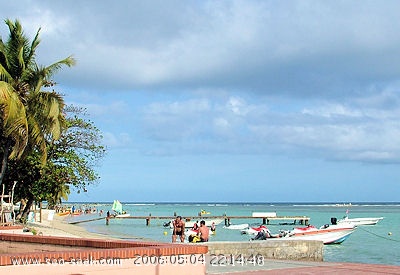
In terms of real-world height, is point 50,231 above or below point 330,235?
above

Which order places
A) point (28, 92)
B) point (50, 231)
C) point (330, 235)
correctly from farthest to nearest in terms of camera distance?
point (330, 235), point (50, 231), point (28, 92)

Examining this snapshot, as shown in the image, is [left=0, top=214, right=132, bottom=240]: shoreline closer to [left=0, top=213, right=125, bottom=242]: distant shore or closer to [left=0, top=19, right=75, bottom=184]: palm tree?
[left=0, top=213, right=125, bottom=242]: distant shore

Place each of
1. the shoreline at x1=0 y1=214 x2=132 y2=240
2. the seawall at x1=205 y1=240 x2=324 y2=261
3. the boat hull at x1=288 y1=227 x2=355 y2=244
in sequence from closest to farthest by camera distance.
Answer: the seawall at x1=205 y1=240 x2=324 y2=261, the shoreline at x1=0 y1=214 x2=132 y2=240, the boat hull at x1=288 y1=227 x2=355 y2=244

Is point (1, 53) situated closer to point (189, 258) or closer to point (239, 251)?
point (239, 251)

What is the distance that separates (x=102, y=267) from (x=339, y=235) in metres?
34.9

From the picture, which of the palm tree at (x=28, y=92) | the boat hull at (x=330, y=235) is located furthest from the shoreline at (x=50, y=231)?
the boat hull at (x=330, y=235)

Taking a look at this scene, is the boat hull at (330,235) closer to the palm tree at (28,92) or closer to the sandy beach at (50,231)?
the sandy beach at (50,231)

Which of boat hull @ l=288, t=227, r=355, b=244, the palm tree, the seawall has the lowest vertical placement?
boat hull @ l=288, t=227, r=355, b=244

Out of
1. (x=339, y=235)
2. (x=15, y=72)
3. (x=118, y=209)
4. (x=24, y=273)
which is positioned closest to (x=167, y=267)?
(x=24, y=273)

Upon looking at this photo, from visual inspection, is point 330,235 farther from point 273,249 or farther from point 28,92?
point 28,92

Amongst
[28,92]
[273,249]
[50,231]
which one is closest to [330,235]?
[50,231]

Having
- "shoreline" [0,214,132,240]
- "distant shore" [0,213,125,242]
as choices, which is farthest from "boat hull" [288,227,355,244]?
"distant shore" [0,213,125,242]

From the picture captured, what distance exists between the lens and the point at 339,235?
42.2 m

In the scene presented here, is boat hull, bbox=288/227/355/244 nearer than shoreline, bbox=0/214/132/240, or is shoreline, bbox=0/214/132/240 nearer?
shoreline, bbox=0/214/132/240
